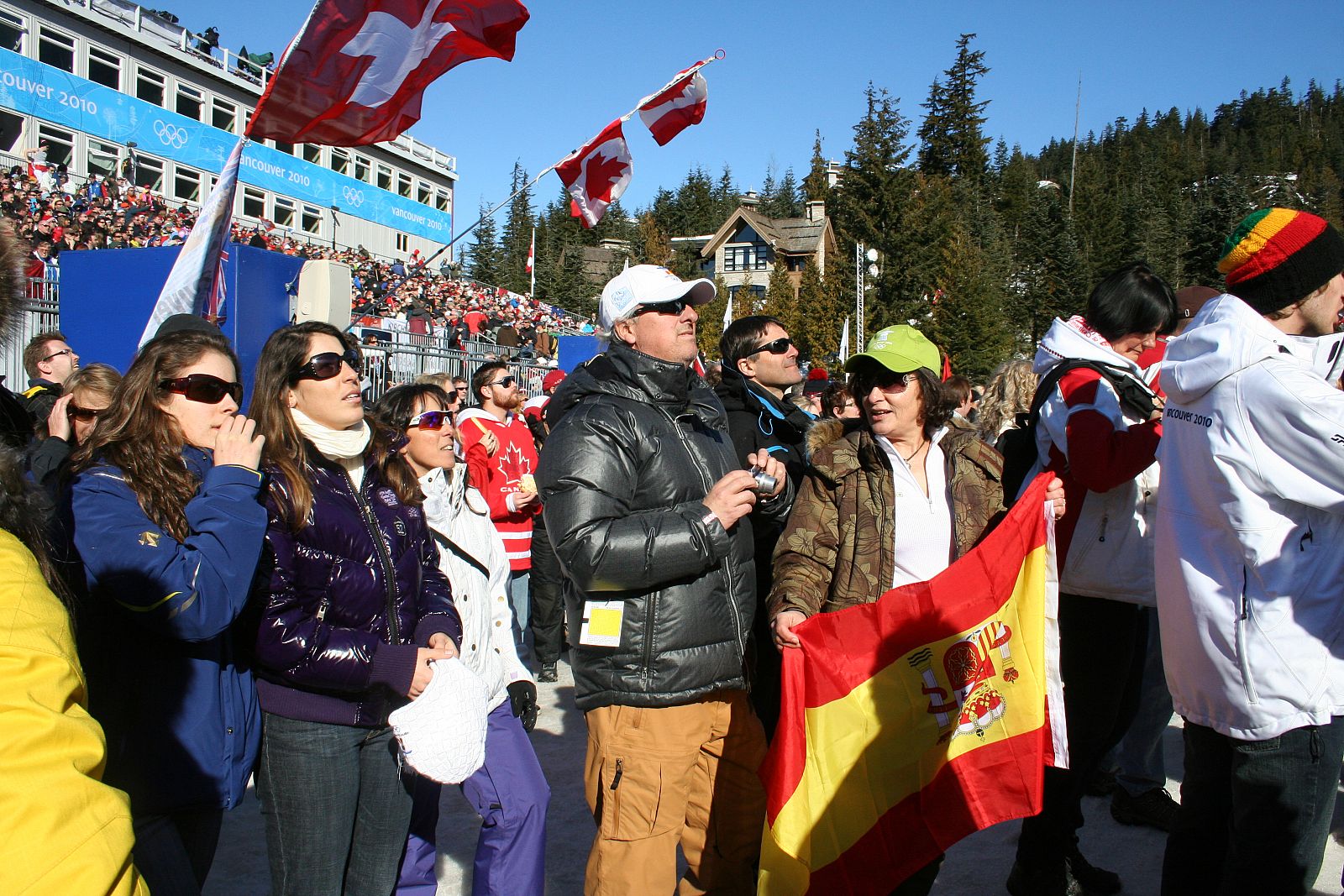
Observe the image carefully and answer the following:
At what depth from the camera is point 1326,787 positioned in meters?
2.36

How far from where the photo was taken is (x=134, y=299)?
251 inches

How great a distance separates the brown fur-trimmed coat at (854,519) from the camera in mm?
3025

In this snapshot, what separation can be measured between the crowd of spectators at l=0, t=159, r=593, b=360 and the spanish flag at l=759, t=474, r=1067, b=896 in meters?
6.42

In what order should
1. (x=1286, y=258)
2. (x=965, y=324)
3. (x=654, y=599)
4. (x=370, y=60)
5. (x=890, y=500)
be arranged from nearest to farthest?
(x=1286, y=258) → (x=654, y=599) → (x=890, y=500) → (x=370, y=60) → (x=965, y=324)

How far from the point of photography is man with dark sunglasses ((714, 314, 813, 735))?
3713 millimetres

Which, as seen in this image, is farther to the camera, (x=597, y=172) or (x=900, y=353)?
(x=597, y=172)

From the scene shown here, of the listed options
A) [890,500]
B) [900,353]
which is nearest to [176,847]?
[890,500]

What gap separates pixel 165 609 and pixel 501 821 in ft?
4.76

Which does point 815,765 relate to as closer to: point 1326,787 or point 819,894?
point 819,894

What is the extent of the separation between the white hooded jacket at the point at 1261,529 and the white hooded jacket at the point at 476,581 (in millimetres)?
2377

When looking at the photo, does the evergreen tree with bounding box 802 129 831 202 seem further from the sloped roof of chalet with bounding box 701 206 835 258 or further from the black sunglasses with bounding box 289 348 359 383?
the black sunglasses with bounding box 289 348 359 383

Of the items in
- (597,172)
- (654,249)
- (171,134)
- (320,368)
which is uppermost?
(654,249)

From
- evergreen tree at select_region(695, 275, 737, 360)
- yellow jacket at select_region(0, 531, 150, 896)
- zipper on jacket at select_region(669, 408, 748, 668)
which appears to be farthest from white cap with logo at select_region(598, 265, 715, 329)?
evergreen tree at select_region(695, 275, 737, 360)

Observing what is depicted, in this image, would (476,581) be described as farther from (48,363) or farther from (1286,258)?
(48,363)
